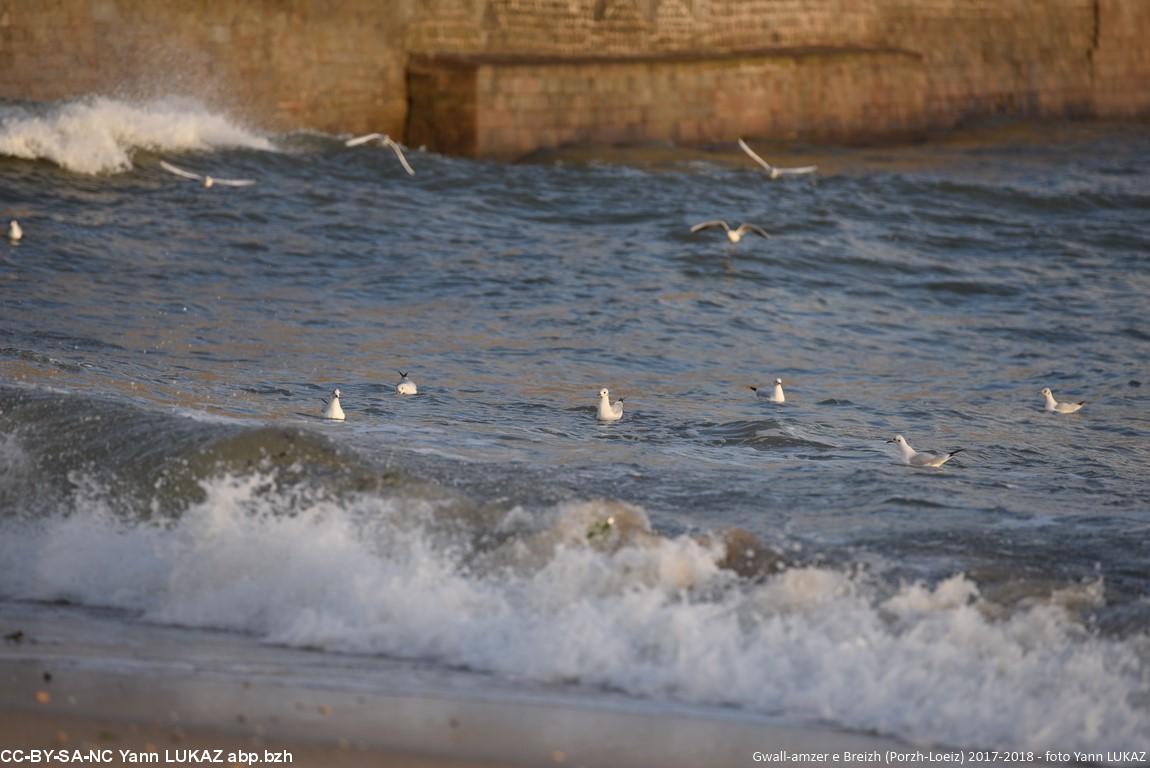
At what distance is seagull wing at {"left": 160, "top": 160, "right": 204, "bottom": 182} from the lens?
15555mm

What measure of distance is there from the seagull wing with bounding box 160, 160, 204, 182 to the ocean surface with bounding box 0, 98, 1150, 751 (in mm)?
120

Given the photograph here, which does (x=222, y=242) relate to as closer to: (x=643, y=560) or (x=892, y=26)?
(x=643, y=560)

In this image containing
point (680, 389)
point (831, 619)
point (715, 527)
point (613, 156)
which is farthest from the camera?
point (613, 156)

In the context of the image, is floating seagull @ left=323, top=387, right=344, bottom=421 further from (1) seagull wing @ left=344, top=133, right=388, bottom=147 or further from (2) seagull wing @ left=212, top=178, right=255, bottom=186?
(1) seagull wing @ left=344, top=133, right=388, bottom=147

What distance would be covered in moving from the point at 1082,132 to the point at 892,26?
359 centimetres

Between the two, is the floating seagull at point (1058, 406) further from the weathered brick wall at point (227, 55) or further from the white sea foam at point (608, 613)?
the weathered brick wall at point (227, 55)

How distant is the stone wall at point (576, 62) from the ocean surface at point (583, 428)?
0.67 metres

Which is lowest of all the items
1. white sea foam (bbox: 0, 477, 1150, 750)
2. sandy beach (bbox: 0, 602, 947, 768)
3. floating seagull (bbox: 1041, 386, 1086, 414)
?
floating seagull (bbox: 1041, 386, 1086, 414)

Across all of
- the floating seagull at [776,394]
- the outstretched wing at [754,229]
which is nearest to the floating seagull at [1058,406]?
the floating seagull at [776,394]

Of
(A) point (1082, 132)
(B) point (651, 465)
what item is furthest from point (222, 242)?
(A) point (1082, 132)

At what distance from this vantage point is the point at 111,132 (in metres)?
16.5

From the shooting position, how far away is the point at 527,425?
826cm

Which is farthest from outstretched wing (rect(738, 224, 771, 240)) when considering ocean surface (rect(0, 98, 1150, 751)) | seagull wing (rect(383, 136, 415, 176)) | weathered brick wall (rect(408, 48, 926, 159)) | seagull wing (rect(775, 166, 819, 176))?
weathered brick wall (rect(408, 48, 926, 159))

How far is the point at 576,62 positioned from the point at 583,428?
13.0 metres
